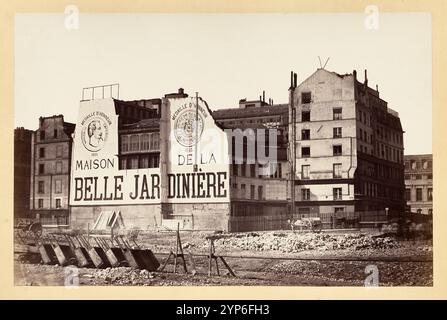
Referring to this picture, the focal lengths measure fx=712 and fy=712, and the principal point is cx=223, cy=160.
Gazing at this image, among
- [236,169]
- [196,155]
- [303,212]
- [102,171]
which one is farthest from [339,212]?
[102,171]

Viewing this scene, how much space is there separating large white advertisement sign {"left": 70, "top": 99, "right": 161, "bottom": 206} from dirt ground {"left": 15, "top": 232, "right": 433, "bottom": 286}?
30.4 inches

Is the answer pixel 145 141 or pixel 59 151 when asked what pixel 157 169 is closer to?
pixel 145 141

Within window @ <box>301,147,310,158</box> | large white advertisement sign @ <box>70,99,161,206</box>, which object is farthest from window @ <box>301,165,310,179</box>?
large white advertisement sign @ <box>70,99,161,206</box>

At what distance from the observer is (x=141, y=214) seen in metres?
11.9

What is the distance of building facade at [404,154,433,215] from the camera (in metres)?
10.9

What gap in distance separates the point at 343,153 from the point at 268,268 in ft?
7.34

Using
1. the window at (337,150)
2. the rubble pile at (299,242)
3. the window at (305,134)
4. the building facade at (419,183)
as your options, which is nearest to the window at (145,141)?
the rubble pile at (299,242)

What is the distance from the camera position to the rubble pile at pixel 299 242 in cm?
1134

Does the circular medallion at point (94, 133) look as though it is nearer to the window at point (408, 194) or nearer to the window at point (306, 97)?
the window at point (306, 97)

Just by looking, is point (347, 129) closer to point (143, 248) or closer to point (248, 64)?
point (248, 64)

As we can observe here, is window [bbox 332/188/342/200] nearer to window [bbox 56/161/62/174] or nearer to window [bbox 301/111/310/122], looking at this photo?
window [bbox 301/111/310/122]

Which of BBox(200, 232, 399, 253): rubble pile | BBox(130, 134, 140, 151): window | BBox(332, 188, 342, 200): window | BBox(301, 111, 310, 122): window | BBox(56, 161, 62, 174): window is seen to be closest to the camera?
BBox(200, 232, 399, 253): rubble pile

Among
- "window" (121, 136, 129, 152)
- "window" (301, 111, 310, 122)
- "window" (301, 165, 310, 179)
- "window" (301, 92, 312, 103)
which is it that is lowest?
"window" (301, 165, 310, 179)

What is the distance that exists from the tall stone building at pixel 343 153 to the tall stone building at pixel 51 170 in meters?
3.85
